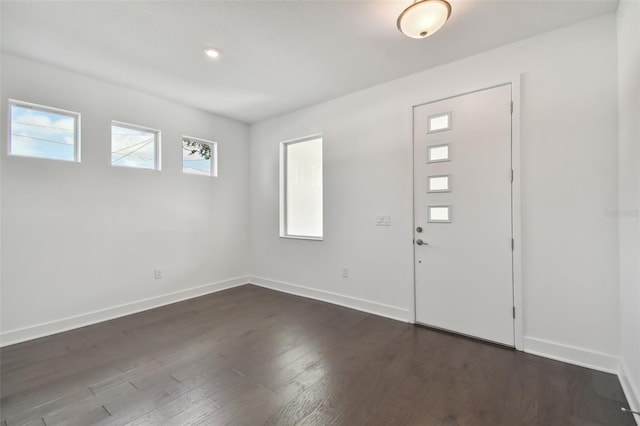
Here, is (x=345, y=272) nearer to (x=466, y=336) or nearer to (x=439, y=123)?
(x=466, y=336)

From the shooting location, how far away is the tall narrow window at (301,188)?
165 inches

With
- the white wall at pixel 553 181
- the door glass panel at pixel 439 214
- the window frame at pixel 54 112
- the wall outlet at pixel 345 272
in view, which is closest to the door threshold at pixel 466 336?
the white wall at pixel 553 181

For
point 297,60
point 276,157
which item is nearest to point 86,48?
point 297,60

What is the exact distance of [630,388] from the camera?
1831 millimetres

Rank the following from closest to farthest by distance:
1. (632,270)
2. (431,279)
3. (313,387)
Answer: (632,270), (313,387), (431,279)

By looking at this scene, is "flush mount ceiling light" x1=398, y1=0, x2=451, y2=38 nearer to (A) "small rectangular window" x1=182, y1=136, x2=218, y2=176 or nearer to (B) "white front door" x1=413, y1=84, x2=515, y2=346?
(B) "white front door" x1=413, y1=84, x2=515, y2=346

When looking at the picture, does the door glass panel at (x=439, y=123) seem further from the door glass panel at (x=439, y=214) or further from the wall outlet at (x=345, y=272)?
the wall outlet at (x=345, y=272)

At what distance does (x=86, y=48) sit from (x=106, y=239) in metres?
2.05

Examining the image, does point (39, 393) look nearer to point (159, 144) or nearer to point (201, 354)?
point (201, 354)

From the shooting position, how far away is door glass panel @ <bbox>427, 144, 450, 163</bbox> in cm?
292

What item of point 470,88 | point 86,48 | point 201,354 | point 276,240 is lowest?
point 201,354

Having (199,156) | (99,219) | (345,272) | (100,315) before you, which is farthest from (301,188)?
(100,315)

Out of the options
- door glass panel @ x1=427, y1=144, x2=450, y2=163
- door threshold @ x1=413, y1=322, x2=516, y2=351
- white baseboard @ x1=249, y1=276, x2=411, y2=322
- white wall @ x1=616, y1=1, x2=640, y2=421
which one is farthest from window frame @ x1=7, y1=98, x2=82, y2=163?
white wall @ x1=616, y1=1, x2=640, y2=421

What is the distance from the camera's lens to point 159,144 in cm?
383
